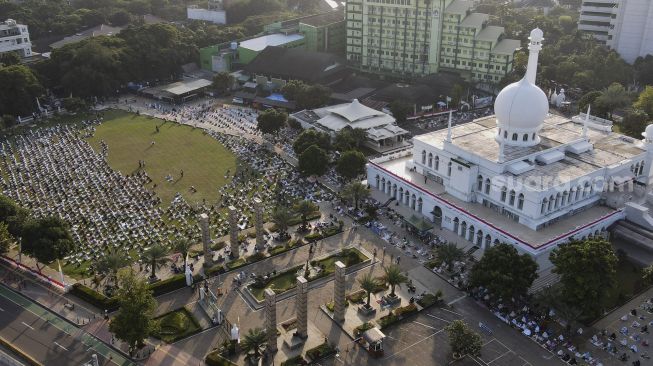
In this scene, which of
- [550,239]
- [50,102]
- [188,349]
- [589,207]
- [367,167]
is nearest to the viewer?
[188,349]

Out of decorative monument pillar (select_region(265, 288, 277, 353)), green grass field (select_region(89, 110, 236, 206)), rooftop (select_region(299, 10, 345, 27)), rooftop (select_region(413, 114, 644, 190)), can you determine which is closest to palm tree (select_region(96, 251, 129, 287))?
decorative monument pillar (select_region(265, 288, 277, 353))

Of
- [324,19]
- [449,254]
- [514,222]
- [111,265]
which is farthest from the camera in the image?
[324,19]

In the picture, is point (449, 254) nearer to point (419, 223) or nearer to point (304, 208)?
point (419, 223)

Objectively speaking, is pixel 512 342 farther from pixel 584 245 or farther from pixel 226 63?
pixel 226 63

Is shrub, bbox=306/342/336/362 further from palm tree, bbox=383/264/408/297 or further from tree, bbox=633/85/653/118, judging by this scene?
tree, bbox=633/85/653/118

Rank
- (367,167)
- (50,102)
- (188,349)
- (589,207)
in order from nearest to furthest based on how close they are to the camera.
A: (188,349), (589,207), (367,167), (50,102)

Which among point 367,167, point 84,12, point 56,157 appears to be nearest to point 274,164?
point 367,167

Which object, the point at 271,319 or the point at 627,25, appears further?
the point at 627,25

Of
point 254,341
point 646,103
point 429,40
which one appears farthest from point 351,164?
point 646,103
